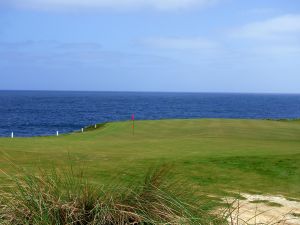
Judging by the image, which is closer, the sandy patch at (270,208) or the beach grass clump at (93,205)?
the beach grass clump at (93,205)

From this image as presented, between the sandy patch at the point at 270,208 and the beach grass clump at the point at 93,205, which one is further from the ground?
the beach grass clump at the point at 93,205

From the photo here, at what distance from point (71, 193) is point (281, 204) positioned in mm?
Answer: 4539

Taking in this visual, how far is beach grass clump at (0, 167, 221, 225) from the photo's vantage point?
13.2 ft

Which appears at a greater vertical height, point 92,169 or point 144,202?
point 144,202

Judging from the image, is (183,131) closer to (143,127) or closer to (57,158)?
(143,127)

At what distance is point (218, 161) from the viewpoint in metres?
12.2

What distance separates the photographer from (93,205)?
4227mm

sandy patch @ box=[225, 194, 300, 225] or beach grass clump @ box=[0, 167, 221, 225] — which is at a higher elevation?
beach grass clump @ box=[0, 167, 221, 225]

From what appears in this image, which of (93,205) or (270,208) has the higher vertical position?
(93,205)

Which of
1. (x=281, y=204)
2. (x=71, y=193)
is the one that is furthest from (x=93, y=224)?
(x=281, y=204)

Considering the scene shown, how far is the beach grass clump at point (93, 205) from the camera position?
13.2ft

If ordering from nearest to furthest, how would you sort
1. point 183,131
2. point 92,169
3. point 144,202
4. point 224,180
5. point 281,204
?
1. point 144,202
2. point 281,204
3. point 224,180
4. point 92,169
5. point 183,131

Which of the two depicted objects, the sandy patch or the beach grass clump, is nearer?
the beach grass clump

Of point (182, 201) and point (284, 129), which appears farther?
point (284, 129)
